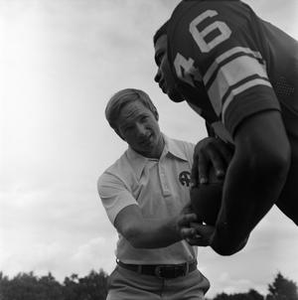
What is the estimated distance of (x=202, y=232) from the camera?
1.90 m

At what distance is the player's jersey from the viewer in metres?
1.50

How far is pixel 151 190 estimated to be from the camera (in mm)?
4227

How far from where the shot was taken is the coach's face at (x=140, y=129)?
4.21 meters

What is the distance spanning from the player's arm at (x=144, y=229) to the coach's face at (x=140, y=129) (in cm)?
56

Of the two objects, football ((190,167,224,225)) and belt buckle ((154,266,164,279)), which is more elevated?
belt buckle ((154,266,164,279))

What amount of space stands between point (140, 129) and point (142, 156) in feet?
1.00

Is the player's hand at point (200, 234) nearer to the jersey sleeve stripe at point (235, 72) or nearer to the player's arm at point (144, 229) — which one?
the jersey sleeve stripe at point (235, 72)

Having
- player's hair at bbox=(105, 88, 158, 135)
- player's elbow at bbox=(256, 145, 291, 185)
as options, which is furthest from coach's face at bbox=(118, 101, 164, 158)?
player's elbow at bbox=(256, 145, 291, 185)

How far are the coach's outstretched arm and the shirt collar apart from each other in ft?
Result: 9.12

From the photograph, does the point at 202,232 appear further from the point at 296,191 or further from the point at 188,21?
the point at 188,21

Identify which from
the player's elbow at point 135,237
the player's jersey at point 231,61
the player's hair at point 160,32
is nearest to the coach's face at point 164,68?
the player's hair at point 160,32

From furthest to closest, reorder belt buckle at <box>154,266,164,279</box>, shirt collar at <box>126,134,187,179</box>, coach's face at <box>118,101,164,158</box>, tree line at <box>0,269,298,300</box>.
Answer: tree line at <box>0,269,298,300</box>
shirt collar at <box>126,134,187,179</box>
coach's face at <box>118,101,164,158</box>
belt buckle at <box>154,266,164,279</box>

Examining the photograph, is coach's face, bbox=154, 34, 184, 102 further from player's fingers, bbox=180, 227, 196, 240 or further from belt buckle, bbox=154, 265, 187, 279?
belt buckle, bbox=154, 265, 187, 279

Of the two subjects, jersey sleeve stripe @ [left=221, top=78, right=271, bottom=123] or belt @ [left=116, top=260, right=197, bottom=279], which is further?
belt @ [left=116, top=260, right=197, bottom=279]
